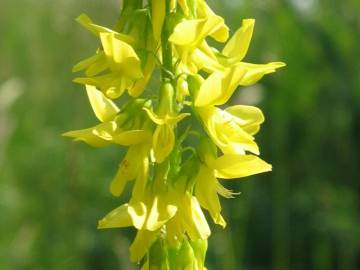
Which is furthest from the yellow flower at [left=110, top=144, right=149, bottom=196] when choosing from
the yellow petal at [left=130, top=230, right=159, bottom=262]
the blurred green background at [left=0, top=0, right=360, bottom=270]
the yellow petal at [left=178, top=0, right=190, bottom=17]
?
the blurred green background at [left=0, top=0, right=360, bottom=270]

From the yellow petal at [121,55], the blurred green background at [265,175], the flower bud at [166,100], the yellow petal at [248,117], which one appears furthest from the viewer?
the blurred green background at [265,175]

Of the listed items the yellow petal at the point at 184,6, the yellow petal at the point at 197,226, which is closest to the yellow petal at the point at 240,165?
the yellow petal at the point at 197,226

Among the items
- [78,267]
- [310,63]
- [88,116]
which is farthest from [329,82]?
[78,267]

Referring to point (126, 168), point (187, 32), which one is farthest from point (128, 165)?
point (187, 32)

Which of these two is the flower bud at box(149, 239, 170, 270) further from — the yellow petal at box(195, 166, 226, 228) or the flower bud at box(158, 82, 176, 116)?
the flower bud at box(158, 82, 176, 116)

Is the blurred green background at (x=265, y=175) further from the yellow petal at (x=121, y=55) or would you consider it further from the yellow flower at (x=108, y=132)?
the yellow petal at (x=121, y=55)

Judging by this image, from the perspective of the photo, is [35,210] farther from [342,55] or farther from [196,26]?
[196,26]

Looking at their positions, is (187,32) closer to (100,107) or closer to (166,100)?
(166,100)
